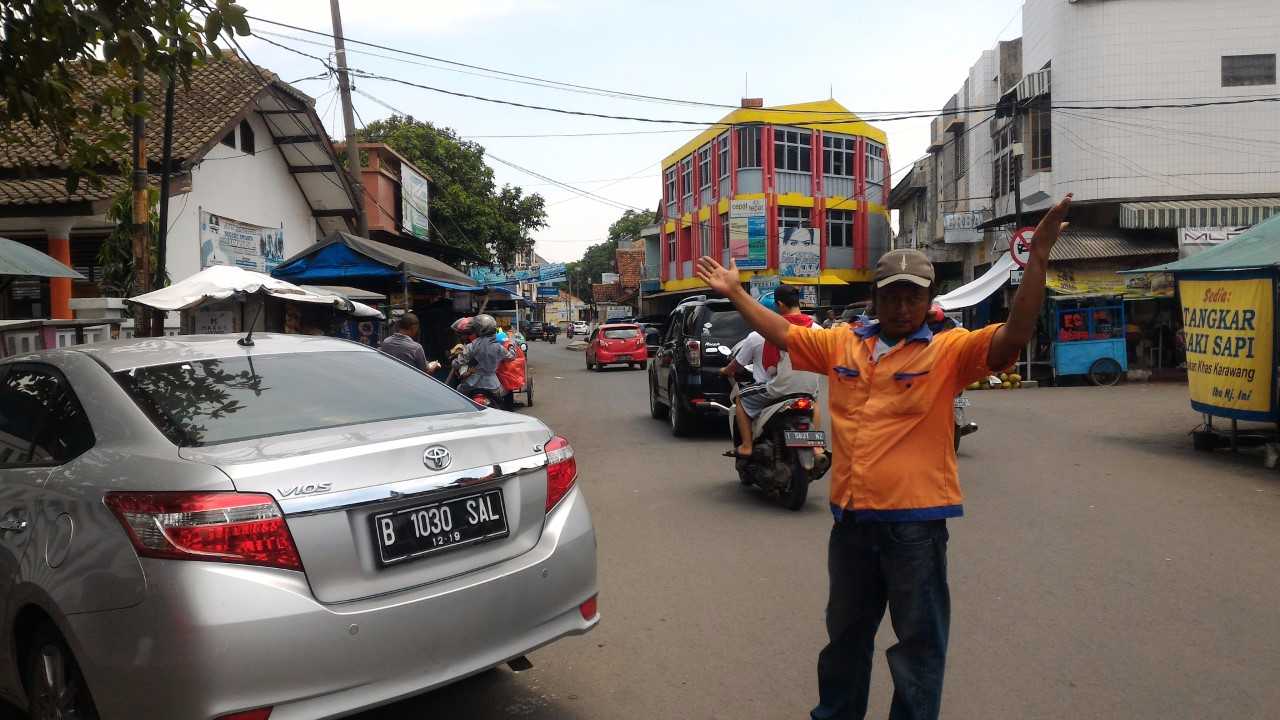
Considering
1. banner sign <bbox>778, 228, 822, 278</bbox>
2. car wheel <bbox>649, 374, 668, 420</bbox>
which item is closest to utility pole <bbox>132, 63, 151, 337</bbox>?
car wheel <bbox>649, 374, 668, 420</bbox>

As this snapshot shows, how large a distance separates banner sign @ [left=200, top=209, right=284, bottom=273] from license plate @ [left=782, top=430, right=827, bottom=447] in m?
13.0

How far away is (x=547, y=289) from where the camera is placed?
63031mm

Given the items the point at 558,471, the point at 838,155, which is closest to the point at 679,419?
the point at 558,471

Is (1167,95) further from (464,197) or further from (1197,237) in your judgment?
(464,197)

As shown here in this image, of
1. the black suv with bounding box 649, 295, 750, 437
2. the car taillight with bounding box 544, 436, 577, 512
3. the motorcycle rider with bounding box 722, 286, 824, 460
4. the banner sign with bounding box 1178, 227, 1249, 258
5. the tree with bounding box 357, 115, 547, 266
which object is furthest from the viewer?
the tree with bounding box 357, 115, 547, 266

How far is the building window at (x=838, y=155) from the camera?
3862 cm

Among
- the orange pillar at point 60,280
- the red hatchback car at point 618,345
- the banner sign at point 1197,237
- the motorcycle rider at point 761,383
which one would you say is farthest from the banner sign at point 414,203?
the motorcycle rider at point 761,383

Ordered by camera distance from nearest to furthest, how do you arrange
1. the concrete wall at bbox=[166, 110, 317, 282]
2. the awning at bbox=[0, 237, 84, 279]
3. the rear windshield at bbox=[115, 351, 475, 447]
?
the rear windshield at bbox=[115, 351, 475, 447]
the awning at bbox=[0, 237, 84, 279]
the concrete wall at bbox=[166, 110, 317, 282]

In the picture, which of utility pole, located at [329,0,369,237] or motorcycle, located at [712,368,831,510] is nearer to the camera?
motorcycle, located at [712,368,831,510]

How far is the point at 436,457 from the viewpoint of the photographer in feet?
10.4

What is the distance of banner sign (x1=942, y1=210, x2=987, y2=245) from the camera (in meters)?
27.8

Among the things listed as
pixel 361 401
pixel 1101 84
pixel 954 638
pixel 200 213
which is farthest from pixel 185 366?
pixel 1101 84

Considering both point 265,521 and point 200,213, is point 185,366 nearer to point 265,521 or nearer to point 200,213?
point 265,521

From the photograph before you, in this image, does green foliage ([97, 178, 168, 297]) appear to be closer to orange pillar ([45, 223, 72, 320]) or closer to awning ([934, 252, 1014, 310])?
orange pillar ([45, 223, 72, 320])
